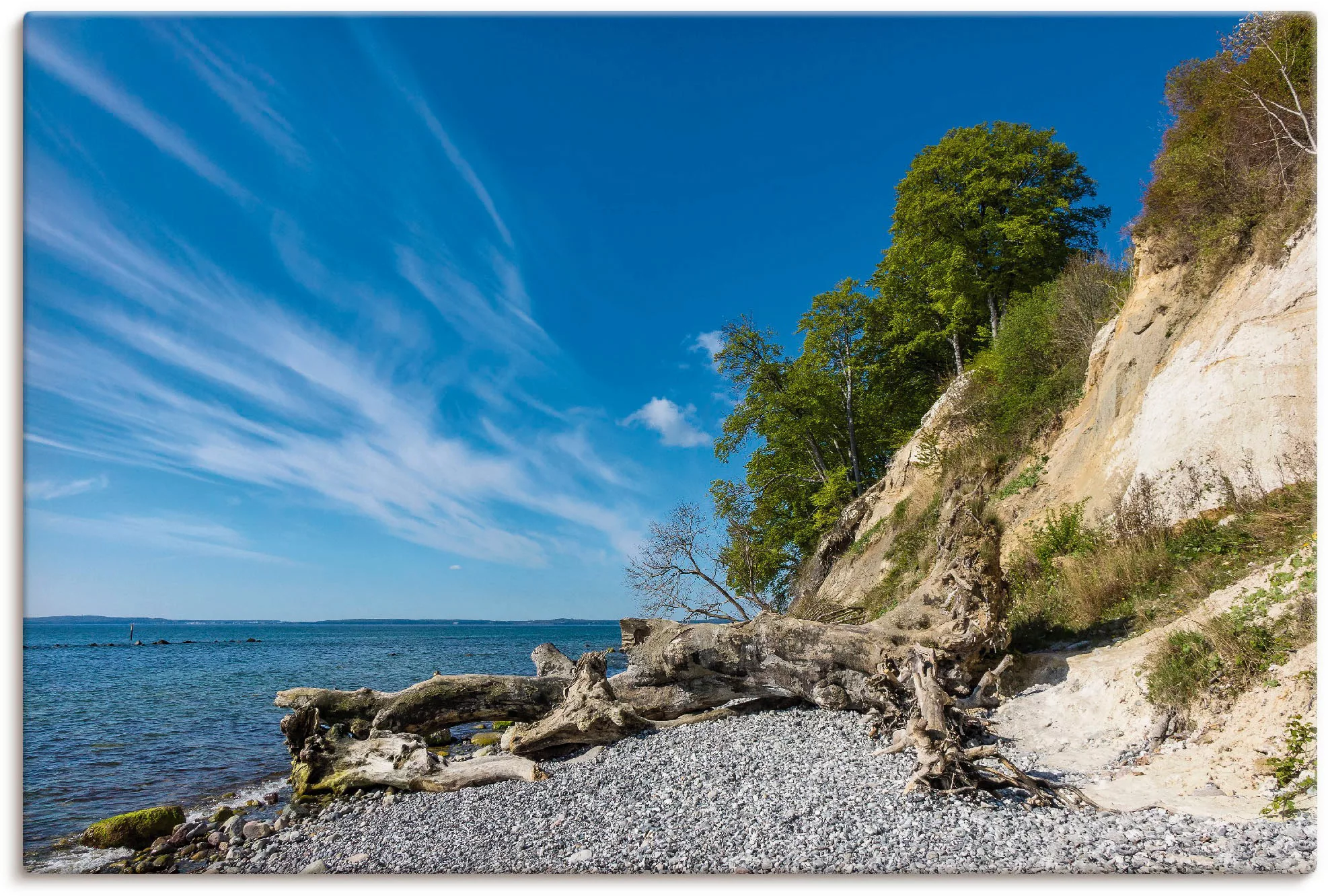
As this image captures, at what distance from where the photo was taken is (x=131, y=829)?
7633 mm

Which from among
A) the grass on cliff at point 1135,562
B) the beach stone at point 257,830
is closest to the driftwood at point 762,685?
the grass on cliff at point 1135,562

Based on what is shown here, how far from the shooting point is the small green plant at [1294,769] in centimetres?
437

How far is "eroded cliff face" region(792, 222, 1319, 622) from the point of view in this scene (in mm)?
7660

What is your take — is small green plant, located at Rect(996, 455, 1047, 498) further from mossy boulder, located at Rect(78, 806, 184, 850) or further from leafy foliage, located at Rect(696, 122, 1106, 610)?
mossy boulder, located at Rect(78, 806, 184, 850)

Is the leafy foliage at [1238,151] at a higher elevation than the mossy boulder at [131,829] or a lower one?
higher

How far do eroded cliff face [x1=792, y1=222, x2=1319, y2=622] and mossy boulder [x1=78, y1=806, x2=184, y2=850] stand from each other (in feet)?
33.8

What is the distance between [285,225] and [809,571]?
16.2 meters

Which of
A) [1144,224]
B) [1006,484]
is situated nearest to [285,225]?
[1006,484]

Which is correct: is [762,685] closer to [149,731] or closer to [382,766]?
[382,766]

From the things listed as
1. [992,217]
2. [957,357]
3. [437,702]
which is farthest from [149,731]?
[992,217]

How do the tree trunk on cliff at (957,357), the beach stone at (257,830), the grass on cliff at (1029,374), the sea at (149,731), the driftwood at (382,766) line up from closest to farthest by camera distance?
the beach stone at (257,830), the driftwood at (382,766), the sea at (149,731), the grass on cliff at (1029,374), the tree trunk on cliff at (957,357)

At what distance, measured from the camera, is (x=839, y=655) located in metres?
8.72

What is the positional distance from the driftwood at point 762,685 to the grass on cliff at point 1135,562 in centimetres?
104

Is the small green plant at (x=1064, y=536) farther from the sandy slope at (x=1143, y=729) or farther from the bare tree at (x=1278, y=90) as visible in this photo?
the bare tree at (x=1278, y=90)
